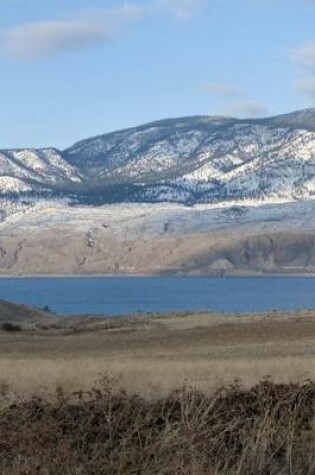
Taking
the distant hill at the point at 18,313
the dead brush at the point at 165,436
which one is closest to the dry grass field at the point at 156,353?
the distant hill at the point at 18,313

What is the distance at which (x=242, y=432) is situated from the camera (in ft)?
26.1

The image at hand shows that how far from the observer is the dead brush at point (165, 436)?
22.4 ft

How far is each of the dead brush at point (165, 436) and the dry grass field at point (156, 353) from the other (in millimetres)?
4844

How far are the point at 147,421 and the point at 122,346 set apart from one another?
2720cm

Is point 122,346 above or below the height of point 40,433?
below

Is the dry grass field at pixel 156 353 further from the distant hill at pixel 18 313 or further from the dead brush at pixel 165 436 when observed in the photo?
the dead brush at pixel 165 436

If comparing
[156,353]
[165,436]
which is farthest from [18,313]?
[165,436]

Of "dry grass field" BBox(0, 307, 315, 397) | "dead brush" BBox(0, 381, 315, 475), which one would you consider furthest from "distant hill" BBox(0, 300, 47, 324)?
"dead brush" BBox(0, 381, 315, 475)

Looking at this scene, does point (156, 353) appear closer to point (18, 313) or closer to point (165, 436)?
point (165, 436)

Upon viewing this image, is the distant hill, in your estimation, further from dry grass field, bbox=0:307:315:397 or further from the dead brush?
the dead brush

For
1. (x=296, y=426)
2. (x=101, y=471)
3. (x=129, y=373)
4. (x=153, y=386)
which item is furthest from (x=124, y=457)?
(x=129, y=373)

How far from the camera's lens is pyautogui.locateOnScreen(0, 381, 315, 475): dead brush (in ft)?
22.4

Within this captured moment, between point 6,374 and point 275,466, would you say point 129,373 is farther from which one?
point 275,466

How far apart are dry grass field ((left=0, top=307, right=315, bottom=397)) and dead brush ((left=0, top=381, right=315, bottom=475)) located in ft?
→ 15.9
